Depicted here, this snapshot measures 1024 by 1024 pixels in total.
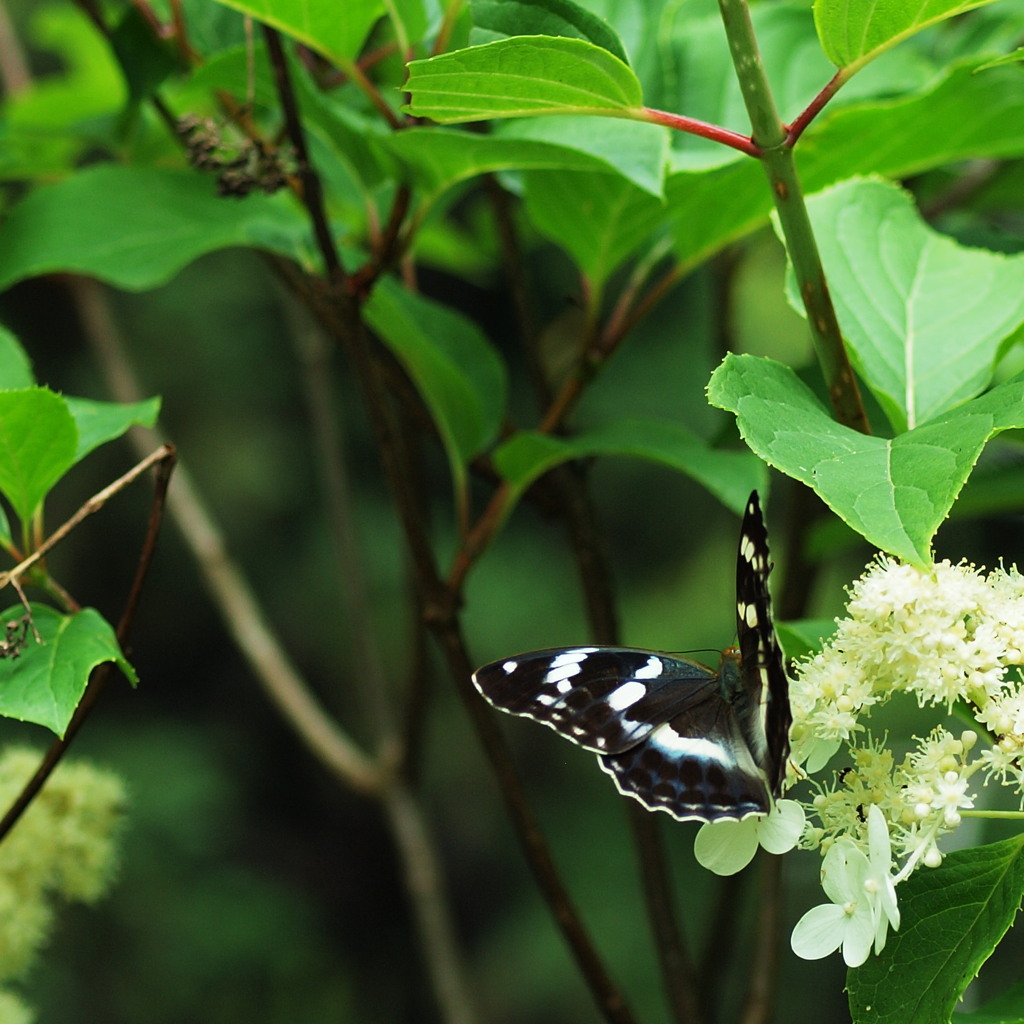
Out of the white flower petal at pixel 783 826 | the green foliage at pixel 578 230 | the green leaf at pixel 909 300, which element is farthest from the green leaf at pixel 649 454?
the white flower petal at pixel 783 826

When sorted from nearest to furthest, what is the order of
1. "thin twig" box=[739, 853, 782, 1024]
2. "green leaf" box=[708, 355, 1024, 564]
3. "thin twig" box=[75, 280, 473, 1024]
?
"green leaf" box=[708, 355, 1024, 564] → "thin twig" box=[739, 853, 782, 1024] → "thin twig" box=[75, 280, 473, 1024]

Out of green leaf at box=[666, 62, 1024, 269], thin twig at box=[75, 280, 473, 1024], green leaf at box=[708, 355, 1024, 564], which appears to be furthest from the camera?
thin twig at box=[75, 280, 473, 1024]

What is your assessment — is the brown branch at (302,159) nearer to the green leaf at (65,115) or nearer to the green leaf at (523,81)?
the green leaf at (523,81)

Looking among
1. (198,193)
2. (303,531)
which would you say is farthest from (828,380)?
(303,531)

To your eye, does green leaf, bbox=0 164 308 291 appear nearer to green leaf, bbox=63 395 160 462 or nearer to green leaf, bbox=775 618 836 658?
green leaf, bbox=63 395 160 462

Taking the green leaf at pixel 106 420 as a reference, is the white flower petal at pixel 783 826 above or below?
below

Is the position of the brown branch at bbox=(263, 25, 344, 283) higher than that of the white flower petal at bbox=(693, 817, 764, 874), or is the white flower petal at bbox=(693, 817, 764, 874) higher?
the brown branch at bbox=(263, 25, 344, 283)

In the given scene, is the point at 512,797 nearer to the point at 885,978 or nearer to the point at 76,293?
the point at 885,978

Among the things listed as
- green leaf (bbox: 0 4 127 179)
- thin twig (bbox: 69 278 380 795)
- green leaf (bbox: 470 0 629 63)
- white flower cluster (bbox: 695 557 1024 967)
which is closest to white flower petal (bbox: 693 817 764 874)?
white flower cluster (bbox: 695 557 1024 967)
